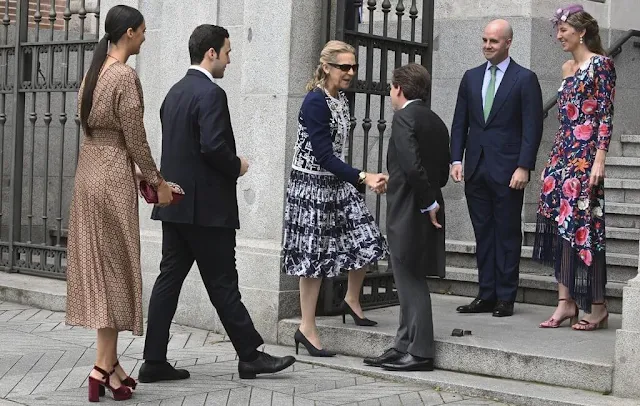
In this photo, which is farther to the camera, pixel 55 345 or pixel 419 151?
pixel 55 345

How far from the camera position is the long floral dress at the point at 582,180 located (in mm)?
7512

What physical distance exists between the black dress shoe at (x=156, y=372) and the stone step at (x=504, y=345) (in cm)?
111

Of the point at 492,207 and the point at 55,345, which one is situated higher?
the point at 492,207

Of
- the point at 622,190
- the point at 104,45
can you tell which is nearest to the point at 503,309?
the point at 622,190

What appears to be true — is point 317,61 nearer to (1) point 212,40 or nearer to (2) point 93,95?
(1) point 212,40

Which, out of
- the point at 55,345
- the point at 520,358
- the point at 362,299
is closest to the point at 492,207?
the point at 362,299

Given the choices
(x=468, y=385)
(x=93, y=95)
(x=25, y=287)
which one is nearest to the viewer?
(x=93, y=95)

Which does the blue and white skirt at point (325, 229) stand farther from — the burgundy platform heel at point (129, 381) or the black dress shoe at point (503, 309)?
the burgundy platform heel at point (129, 381)

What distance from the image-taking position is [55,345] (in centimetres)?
802

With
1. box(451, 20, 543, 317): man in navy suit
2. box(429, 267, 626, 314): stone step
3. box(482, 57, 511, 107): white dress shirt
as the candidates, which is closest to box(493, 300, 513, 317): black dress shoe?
box(451, 20, 543, 317): man in navy suit

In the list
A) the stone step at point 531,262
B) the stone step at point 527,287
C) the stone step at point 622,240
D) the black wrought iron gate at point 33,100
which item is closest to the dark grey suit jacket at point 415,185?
the stone step at point 527,287

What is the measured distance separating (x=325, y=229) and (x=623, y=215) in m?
2.98

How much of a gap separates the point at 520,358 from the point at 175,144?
225 cm

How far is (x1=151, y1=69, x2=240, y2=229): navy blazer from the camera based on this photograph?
670cm
